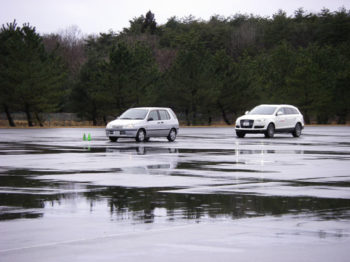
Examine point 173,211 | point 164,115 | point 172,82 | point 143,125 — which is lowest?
point 173,211

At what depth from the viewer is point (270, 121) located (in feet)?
135

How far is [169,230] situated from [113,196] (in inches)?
148

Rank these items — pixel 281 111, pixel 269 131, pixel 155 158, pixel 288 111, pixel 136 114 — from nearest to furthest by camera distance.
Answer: pixel 155 158 → pixel 136 114 → pixel 269 131 → pixel 281 111 → pixel 288 111

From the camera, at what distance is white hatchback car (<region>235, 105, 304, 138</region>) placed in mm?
40719

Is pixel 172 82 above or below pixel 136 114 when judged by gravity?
above

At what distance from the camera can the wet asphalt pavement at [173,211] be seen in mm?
8086

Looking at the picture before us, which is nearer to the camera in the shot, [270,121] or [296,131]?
[270,121]

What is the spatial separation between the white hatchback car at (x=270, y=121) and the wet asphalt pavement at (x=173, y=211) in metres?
19.6

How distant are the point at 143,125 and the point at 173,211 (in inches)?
923

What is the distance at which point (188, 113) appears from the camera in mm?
71125

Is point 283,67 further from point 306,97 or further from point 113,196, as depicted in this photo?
point 113,196

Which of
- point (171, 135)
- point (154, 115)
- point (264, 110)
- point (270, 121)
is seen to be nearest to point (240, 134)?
point (270, 121)

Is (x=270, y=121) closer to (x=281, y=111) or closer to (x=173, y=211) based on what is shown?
(x=281, y=111)

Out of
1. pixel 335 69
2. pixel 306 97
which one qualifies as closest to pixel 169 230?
pixel 306 97
